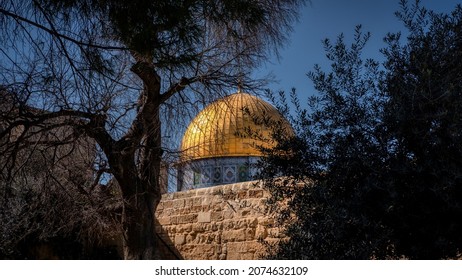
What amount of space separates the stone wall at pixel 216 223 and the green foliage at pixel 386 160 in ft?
6.64

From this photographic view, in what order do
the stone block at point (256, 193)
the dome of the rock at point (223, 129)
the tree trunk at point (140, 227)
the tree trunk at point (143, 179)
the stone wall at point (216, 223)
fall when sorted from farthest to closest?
1. the stone wall at point (216, 223)
2. the stone block at point (256, 193)
3. the tree trunk at point (140, 227)
4. the tree trunk at point (143, 179)
5. the dome of the rock at point (223, 129)

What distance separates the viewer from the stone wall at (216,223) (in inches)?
222

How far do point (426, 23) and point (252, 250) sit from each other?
3116 mm

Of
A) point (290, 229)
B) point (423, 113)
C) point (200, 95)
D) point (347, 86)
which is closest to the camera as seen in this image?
point (423, 113)

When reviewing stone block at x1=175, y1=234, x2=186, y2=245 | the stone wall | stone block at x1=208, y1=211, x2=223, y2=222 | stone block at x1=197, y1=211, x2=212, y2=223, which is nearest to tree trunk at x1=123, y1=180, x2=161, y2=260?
the stone wall

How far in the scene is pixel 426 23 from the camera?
3.34 meters

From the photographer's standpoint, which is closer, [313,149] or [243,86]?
[313,149]

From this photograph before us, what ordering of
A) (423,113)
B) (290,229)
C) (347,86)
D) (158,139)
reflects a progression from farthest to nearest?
(158,139) < (347,86) < (290,229) < (423,113)

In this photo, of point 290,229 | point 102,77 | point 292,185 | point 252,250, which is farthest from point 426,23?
point 252,250

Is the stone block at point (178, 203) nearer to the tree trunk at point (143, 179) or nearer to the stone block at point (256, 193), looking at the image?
the stone block at point (256, 193)

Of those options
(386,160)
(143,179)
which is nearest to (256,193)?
(143,179)

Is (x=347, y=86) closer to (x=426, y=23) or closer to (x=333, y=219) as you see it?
(x=426, y=23)

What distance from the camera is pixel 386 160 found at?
310 cm

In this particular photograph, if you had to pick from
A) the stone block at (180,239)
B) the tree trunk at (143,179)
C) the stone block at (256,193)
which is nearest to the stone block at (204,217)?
the stone block at (180,239)
